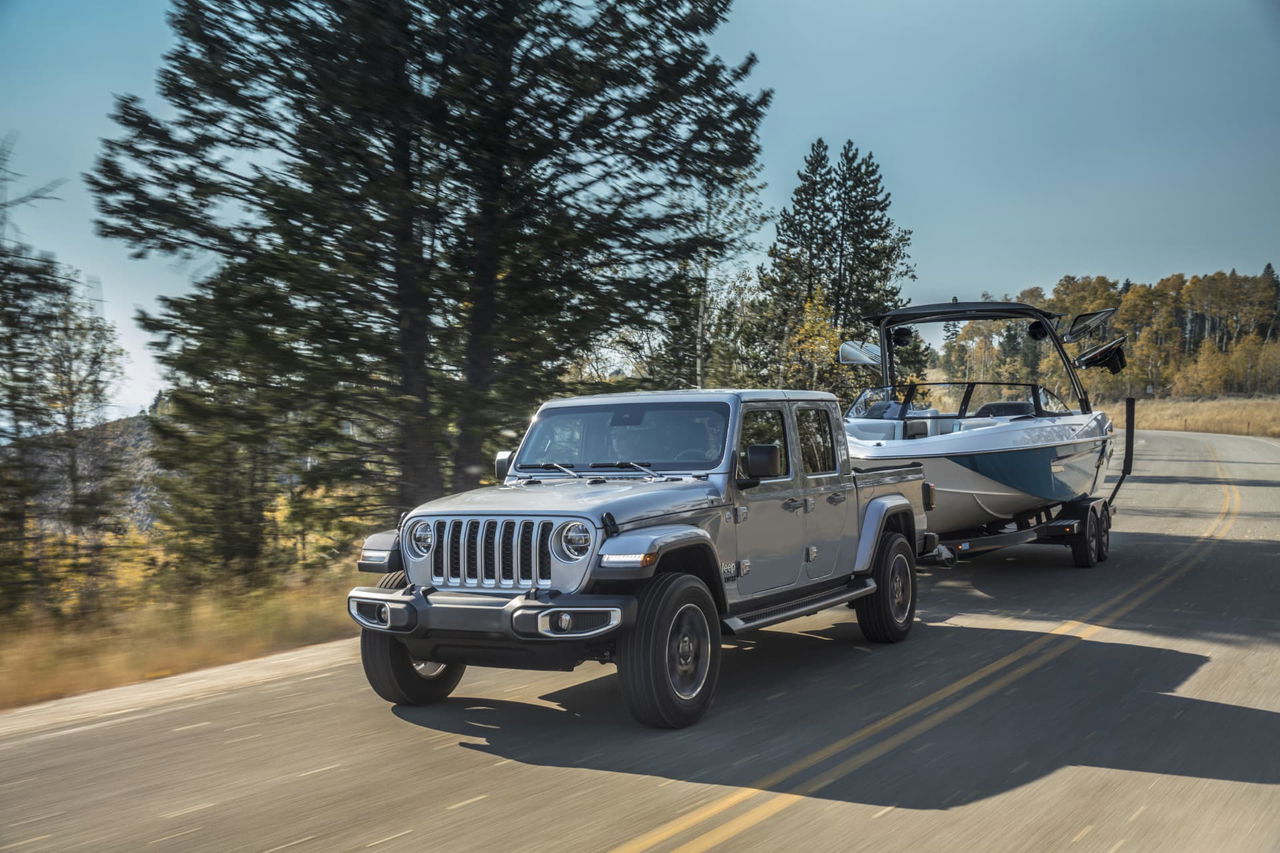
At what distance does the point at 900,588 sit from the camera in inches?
349

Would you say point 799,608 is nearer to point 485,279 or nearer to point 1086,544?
point 1086,544

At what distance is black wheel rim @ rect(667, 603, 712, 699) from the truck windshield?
3.70ft

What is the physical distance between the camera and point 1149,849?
4.27 meters

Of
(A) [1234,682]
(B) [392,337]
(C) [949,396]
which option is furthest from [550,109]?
(A) [1234,682]

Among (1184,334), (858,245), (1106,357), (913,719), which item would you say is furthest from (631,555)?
(1184,334)

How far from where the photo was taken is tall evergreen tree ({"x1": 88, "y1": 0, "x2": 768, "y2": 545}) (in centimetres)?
1200

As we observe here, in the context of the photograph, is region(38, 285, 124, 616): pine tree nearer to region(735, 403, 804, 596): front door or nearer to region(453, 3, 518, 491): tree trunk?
region(453, 3, 518, 491): tree trunk

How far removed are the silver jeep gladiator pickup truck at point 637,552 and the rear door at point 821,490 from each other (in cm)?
2

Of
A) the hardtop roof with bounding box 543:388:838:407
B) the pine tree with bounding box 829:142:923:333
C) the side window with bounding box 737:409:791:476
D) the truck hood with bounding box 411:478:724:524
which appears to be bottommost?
the truck hood with bounding box 411:478:724:524

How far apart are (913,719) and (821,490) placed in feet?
6.91

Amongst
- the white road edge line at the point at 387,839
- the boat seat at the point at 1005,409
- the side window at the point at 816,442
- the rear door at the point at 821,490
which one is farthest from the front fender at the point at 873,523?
the boat seat at the point at 1005,409

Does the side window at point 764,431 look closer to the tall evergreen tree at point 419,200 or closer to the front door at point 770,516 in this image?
the front door at point 770,516

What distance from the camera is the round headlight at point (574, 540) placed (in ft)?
19.2

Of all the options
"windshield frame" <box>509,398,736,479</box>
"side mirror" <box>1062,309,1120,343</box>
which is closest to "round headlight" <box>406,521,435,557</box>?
"windshield frame" <box>509,398,736,479</box>
